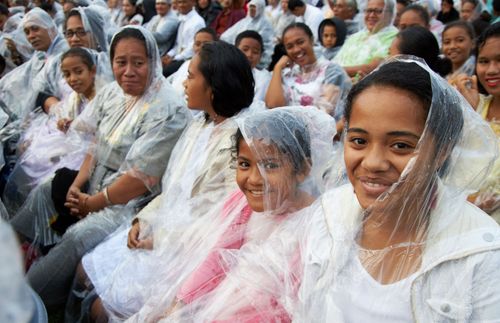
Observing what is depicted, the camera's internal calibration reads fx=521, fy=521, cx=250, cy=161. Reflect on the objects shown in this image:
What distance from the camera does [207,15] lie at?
24.2 feet

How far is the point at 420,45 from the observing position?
3.11 metres

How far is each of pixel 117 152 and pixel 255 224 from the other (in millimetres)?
1345

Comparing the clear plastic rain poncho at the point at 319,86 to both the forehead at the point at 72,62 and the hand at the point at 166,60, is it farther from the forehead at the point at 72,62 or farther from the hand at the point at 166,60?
the hand at the point at 166,60

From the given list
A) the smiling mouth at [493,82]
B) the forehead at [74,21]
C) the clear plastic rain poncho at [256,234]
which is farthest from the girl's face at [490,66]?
the forehead at [74,21]

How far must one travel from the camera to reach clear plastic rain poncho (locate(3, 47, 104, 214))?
11.2 ft

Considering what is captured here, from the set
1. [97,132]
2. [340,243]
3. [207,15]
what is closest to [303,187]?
[340,243]

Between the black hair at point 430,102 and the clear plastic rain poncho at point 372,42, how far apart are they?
3.18m

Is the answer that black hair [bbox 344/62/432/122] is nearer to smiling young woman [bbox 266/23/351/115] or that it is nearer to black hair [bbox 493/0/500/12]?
smiling young woman [bbox 266/23/351/115]

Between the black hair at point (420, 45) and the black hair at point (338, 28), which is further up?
the black hair at point (420, 45)

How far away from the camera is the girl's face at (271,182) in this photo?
5.99ft

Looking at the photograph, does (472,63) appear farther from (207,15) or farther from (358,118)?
(207,15)

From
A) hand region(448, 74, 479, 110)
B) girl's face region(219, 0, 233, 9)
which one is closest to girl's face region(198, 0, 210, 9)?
girl's face region(219, 0, 233, 9)

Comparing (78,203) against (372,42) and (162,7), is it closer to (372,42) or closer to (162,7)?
(372,42)

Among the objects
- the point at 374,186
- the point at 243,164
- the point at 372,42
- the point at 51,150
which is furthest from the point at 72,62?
the point at 374,186
